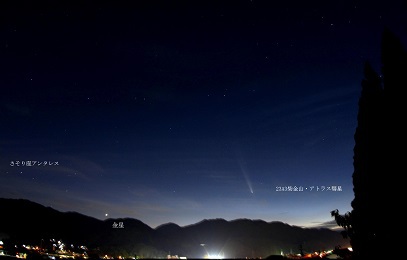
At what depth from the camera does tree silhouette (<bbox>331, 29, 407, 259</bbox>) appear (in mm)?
15812

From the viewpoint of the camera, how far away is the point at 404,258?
14.2m

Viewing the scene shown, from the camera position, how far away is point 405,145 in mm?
15047

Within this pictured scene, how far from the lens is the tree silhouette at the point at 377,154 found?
15812mm

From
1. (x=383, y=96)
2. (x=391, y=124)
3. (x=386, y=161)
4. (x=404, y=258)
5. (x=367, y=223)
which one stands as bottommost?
(x=404, y=258)

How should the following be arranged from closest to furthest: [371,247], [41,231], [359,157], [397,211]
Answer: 1. [397,211]
2. [371,247]
3. [359,157]
4. [41,231]

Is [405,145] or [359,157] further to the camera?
[359,157]

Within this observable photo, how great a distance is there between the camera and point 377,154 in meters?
16.8

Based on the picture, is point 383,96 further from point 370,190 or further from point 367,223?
point 367,223

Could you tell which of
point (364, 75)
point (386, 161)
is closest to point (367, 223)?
point (386, 161)

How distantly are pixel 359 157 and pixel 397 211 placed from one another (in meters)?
4.08

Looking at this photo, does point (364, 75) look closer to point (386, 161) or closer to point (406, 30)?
point (406, 30)

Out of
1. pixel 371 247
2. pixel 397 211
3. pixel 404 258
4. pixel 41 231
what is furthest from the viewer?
pixel 41 231

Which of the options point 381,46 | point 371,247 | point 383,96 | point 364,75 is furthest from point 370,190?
point 381,46

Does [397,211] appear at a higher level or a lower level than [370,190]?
lower
